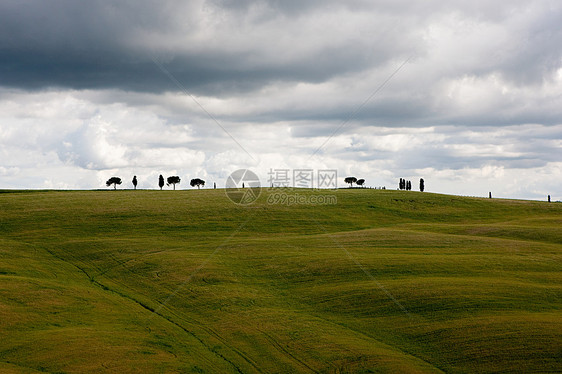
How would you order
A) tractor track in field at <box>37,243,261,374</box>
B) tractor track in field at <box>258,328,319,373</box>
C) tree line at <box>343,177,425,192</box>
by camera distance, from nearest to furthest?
tractor track in field at <box>258,328,319,373</box> → tractor track in field at <box>37,243,261,374</box> → tree line at <box>343,177,425,192</box>

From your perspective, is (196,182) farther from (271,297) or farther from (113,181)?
(271,297)

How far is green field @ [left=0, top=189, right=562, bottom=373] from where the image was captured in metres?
21.8

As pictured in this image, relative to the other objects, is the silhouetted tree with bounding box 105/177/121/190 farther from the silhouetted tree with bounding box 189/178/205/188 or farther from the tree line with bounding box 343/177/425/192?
the tree line with bounding box 343/177/425/192

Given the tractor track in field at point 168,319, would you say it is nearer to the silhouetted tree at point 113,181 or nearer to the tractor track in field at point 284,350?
the tractor track in field at point 284,350

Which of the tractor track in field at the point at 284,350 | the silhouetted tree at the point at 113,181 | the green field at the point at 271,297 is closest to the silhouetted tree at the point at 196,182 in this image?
the silhouetted tree at the point at 113,181

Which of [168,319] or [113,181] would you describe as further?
[113,181]

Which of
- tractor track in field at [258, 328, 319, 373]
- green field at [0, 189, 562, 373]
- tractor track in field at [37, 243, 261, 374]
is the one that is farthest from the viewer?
tractor track in field at [37, 243, 261, 374]

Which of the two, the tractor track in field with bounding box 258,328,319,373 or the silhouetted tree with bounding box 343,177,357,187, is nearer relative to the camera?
the tractor track in field with bounding box 258,328,319,373

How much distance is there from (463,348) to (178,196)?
191 ft

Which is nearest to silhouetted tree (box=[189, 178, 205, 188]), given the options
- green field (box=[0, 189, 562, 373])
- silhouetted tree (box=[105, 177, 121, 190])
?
silhouetted tree (box=[105, 177, 121, 190])

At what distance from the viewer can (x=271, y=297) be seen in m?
30.3

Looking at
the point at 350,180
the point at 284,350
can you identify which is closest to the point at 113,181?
the point at 350,180

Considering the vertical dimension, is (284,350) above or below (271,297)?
below

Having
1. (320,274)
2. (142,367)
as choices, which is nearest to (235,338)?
(142,367)
